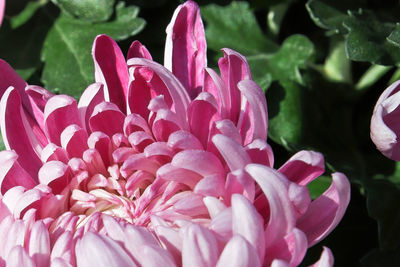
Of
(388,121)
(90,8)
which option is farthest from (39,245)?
(90,8)

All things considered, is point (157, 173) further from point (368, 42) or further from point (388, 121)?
point (368, 42)

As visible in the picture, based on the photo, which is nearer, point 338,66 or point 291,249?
point 291,249

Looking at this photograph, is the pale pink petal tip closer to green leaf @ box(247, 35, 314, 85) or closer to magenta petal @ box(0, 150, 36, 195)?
green leaf @ box(247, 35, 314, 85)

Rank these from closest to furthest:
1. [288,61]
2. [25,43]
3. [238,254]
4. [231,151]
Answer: [238,254]
[231,151]
[288,61]
[25,43]

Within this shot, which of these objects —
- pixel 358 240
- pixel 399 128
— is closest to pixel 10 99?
pixel 399 128

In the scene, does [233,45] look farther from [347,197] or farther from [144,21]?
[347,197]

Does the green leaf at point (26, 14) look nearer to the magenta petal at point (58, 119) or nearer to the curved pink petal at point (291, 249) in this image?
the magenta petal at point (58, 119)

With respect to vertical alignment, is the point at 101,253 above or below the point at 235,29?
above

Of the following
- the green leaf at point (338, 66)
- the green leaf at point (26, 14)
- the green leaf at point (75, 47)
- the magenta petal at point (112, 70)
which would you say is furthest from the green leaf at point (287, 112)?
the green leaf at point (26, 14)
